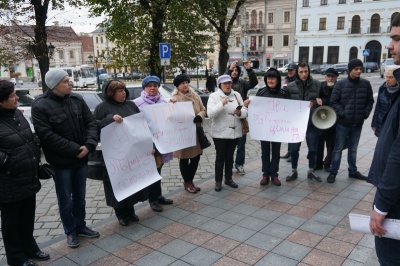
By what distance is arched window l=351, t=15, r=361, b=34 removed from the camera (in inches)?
1914

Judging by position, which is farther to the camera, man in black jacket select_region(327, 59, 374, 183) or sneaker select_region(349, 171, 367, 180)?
sneaker select_region(349, 171, 367, 180)

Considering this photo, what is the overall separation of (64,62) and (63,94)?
269ft

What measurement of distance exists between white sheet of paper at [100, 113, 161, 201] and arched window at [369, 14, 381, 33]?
51492mm

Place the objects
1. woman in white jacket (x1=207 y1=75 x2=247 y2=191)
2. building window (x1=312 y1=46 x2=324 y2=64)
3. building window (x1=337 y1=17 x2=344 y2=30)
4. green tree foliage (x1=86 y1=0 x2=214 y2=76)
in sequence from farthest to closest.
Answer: building window (x1=312 y1=46 x2=324 y2=64) → building window (x1=337 y1=17 x2=344 y2=30) → green tree foliage (x1=86 y1=0 x2=214 y2=76) → woman in white jacket (x1=207 y1=75 x2=247 y2=191)

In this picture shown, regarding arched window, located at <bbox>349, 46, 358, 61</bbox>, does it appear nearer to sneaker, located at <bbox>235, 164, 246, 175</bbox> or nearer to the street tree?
the street tree

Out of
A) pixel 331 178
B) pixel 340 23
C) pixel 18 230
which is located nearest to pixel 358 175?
pixel 331 178

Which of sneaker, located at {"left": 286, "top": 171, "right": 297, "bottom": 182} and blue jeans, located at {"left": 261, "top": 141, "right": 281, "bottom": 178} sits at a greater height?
blue jeans, located at {"left": 261, "top": 141, "right": 281, "bottom": 178}

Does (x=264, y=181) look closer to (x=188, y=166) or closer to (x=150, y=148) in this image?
(x=188, y=166)

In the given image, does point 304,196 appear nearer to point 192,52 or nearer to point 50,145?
point 50,145

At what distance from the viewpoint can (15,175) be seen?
3.12 metres

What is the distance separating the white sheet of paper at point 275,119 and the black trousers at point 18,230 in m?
3.31

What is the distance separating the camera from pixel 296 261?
11.1ft

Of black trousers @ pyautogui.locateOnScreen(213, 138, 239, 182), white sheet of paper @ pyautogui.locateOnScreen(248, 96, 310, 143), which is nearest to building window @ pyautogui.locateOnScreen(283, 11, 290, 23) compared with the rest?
white sheet of paper @ pyautogui.locateOnScreen(248, 96, 310, 143)

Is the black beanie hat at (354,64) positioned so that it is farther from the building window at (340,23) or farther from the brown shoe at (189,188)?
the building window at (340,23)
